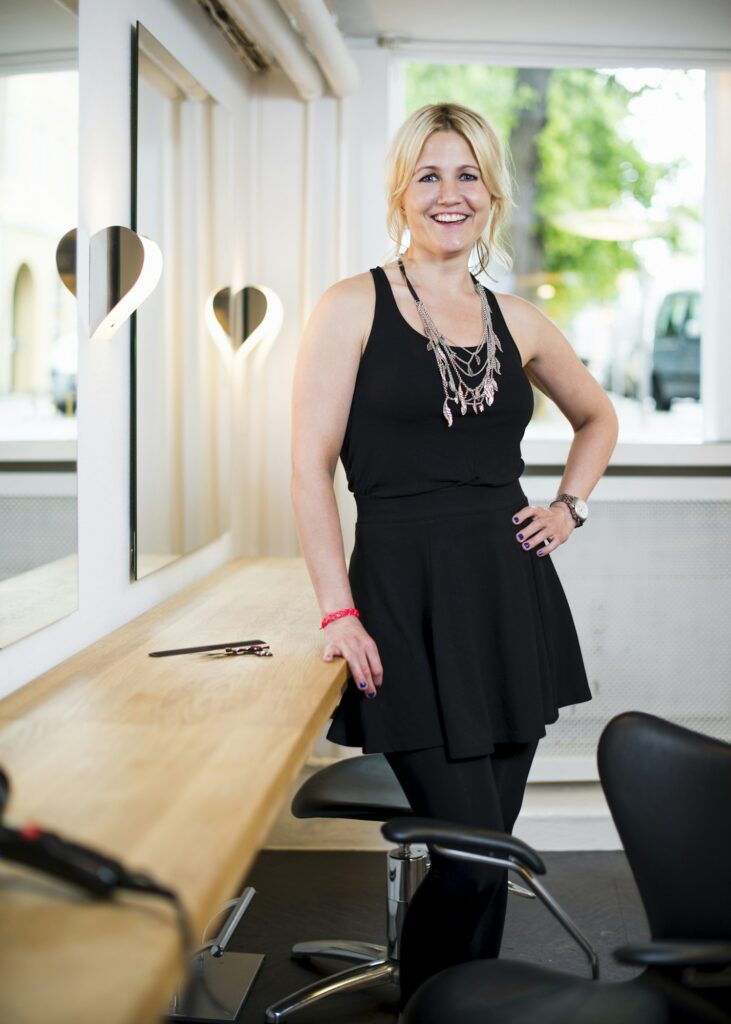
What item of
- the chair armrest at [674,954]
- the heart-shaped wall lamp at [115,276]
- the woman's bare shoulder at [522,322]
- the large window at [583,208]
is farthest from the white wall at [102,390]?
the large window at [583,208]

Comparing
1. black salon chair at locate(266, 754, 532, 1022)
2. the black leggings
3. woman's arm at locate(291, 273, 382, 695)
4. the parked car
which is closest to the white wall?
woman's arm at locate(291, 273, 382, 695)

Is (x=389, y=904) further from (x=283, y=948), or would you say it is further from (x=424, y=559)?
(x=424, y=559)

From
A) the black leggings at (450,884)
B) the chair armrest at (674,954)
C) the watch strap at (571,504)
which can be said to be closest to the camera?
the chair armrest at (674,954)

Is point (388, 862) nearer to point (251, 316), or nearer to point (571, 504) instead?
point (571, 504)

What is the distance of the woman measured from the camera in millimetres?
1854

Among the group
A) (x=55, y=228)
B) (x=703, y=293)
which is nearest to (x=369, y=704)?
(x=55, y=228)

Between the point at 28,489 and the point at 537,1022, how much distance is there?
1.09m

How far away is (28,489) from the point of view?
180 cm

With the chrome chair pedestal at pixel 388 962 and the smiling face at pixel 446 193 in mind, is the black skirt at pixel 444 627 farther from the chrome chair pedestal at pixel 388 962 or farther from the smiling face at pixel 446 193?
the chrome chair pedestal at pixel 388 962

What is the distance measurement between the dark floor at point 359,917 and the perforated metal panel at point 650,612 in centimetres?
51

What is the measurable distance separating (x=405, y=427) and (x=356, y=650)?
0.39 meters

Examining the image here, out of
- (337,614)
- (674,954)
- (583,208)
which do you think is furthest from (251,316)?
(583,208)

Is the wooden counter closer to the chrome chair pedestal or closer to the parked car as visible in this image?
the chrome chair pedestal

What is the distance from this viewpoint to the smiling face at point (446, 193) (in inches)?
78.7
